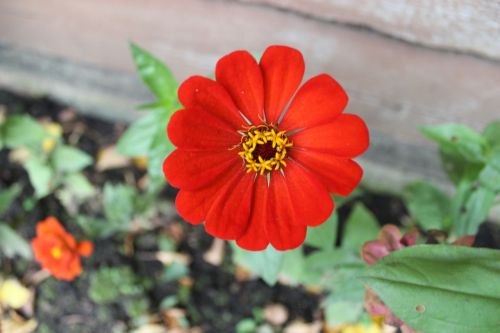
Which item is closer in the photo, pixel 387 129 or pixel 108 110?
pixel 387 129

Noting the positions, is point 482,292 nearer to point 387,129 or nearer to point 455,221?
point 455,221

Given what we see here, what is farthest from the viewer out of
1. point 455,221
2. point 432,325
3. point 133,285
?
point 133,285

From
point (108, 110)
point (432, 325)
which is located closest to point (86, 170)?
point (108, 110)

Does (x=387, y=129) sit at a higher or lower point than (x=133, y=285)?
higher

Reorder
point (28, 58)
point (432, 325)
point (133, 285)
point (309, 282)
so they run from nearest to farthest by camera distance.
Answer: point (432, 325), point (309, 282), point (133, 285), point (28, 58)

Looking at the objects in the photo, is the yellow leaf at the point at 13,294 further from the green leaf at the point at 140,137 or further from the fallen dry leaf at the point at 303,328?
the fallen dry leaf at the point at 303,328

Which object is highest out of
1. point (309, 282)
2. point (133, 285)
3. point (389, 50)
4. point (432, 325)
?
point (389, 50)
